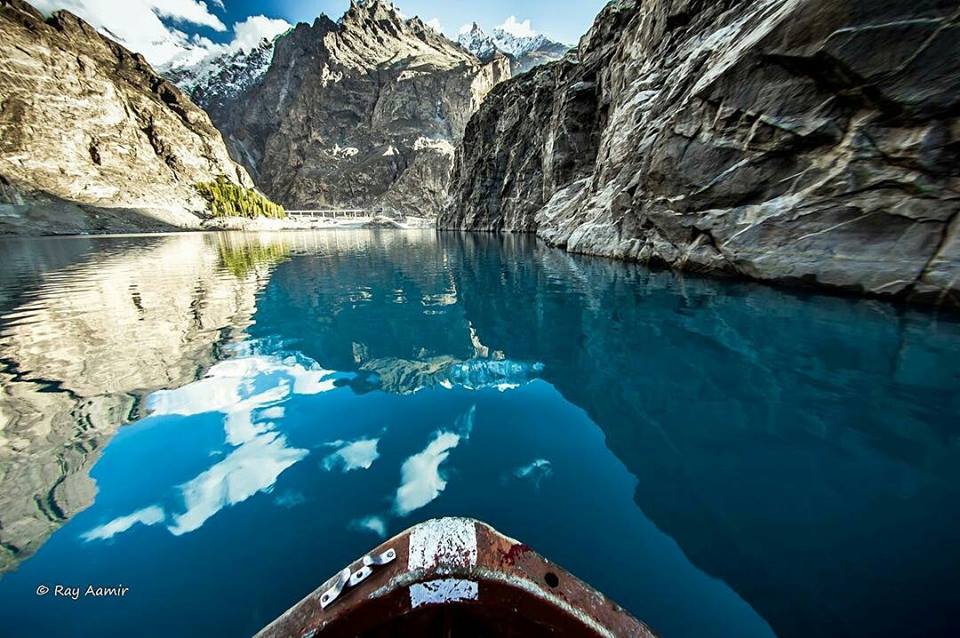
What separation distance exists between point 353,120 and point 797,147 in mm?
180051

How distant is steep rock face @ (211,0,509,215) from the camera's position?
14775 centimetres

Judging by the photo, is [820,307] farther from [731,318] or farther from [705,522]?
[705,522]

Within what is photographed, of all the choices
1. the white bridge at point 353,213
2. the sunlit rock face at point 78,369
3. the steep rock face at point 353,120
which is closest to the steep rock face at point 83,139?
the white bridge at point 353,213

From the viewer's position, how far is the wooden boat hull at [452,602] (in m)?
1.44

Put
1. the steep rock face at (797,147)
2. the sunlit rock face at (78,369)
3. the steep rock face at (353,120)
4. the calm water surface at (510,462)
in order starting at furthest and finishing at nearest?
the steep rock face at (353,120), the steep rock face at (797,147), the sunlit rock face at (78,369), the calm water surface at (510,462)

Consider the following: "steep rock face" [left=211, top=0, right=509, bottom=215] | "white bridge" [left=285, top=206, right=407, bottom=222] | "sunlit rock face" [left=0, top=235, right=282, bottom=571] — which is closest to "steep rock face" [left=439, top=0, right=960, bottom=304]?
"sunlit rock face" [left=0, top=235, right=282, bottom=571]

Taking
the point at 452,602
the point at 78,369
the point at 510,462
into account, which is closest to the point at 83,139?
the point at 78,369

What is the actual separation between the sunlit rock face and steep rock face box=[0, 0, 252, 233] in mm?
66136

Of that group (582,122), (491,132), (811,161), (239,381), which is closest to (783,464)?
(239,381)

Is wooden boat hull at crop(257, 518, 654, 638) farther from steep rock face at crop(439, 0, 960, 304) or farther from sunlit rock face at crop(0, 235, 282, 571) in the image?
steep rock face at crop(439, 0, 960, 304)

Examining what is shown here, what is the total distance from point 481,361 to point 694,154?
12205 mm

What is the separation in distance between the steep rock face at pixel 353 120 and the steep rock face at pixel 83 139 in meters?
58.7

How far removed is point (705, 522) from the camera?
297cm

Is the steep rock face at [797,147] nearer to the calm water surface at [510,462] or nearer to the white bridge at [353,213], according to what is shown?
the calm water surface at [510,462]
